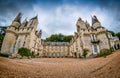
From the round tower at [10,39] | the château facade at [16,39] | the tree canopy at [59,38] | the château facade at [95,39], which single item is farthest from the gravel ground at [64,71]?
the tree canopy at [59,38]

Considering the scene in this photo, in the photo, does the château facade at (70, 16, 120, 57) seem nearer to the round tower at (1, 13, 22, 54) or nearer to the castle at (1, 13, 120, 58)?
the castle at (1, 13, 120, 58)

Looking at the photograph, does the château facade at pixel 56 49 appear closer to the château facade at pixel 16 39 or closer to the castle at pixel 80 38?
the castle at pixel 80 38

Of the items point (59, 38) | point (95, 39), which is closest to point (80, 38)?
point (95, 39)

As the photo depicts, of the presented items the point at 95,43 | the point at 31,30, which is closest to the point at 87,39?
the point at 95,43

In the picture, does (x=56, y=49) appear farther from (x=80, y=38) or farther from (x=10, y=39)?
(x=10, y=39)

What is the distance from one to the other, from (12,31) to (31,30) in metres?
7.35

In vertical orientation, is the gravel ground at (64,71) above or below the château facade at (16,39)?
below

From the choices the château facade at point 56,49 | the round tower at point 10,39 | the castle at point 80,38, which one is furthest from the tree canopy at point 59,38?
the round tower at point 10,39

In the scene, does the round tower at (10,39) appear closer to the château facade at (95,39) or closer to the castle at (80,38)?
the castle at (80,38)

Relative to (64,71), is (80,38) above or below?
above

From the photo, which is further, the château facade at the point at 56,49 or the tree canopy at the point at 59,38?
the tree canopy at the point at 59,38

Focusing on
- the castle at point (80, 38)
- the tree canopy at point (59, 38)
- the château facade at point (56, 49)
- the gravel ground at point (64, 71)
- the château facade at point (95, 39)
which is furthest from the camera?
the tree canopy at point (59, 38)

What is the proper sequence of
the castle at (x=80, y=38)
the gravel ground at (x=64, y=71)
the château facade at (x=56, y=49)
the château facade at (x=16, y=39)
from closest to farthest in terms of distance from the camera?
the gravel ground at (x=64, y=71) < the castle at (x=80, y=38) < the château facade at (x=16, y=39) < the château facade at (x=56, y=49)

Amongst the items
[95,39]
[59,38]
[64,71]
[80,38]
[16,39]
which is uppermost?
[59,38]
